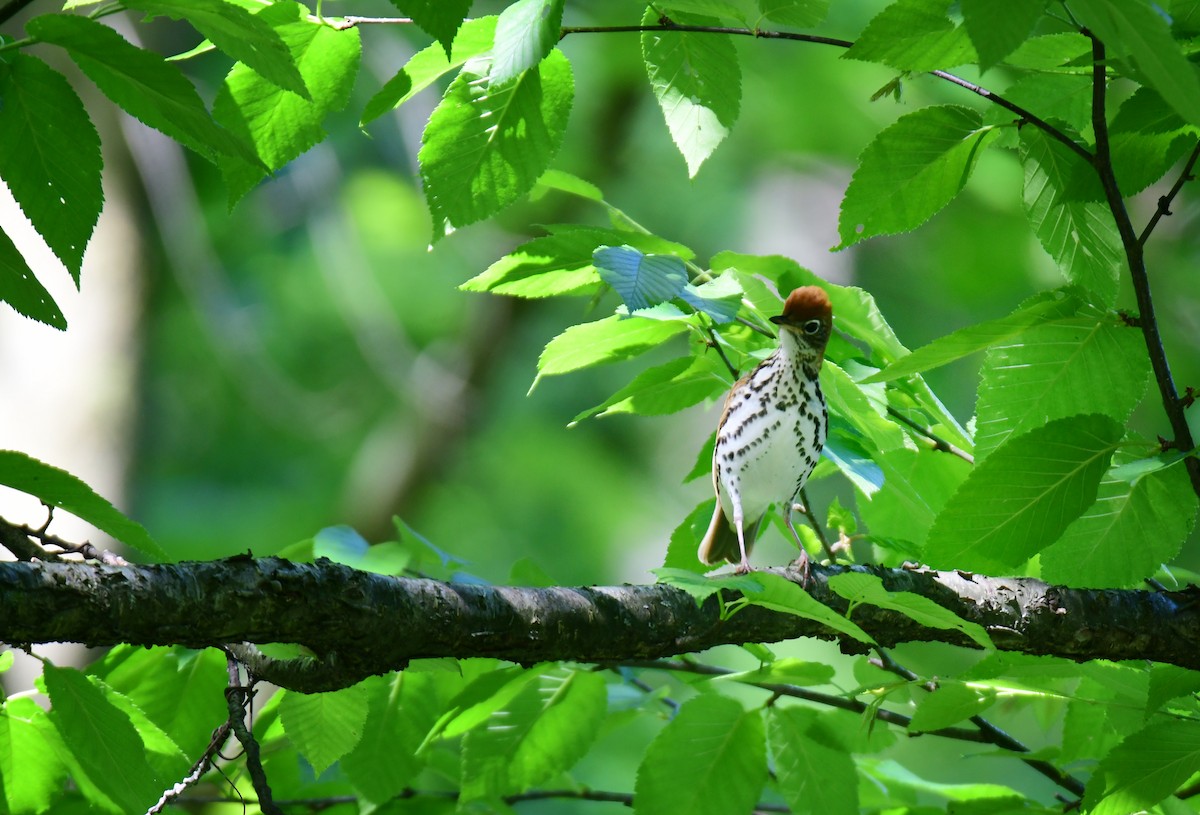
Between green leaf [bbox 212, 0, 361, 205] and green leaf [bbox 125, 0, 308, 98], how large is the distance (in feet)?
1.08

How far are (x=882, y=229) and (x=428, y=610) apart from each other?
745mm

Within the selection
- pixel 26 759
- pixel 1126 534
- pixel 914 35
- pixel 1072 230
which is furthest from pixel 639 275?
pixel 26 759

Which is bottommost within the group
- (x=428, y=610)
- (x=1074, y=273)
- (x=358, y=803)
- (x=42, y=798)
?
(x=358, y=803)

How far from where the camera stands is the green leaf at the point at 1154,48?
33.9 inches

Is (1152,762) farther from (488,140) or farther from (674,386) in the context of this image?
(488,140)

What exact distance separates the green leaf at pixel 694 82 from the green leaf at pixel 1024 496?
1.77ft

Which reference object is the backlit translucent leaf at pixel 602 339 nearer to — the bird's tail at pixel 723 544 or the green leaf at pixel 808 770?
the green leaf at pixel 808 770

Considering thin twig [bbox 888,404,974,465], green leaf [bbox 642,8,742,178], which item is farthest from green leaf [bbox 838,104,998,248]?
thin twig [bbox 888,404,974,465]

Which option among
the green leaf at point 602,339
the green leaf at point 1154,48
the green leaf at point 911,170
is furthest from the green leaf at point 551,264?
the green leaf at point 1154,48

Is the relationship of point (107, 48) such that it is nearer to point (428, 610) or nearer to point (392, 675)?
point (428, 610)

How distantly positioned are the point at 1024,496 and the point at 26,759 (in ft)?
4.42

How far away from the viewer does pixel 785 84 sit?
273 inches

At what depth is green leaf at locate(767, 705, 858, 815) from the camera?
64.4 inches

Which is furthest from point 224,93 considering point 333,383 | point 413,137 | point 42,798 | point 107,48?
point 333,383
